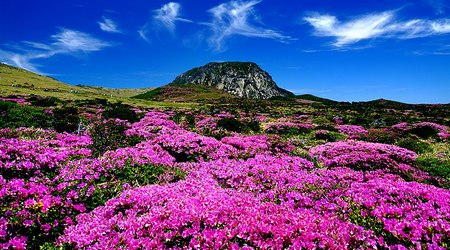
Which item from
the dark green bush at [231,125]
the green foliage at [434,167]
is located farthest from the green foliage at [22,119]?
the green foliage at [434,167]

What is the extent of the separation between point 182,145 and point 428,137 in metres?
26.1

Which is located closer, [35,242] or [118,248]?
[118,248]

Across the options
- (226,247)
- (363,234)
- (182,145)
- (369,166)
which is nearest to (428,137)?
(369,166)

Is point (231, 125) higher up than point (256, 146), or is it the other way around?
point (231, 125)

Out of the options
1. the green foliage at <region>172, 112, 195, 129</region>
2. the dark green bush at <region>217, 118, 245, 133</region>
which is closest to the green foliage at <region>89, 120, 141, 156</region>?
the dark green bush at <region>217, 118, 245, 133</region>

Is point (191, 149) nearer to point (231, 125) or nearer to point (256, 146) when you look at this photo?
point (256, 146)

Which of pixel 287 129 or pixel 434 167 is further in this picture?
pixel 287 129

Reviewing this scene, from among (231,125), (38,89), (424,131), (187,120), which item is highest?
(38,89)

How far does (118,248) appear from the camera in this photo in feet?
16.0

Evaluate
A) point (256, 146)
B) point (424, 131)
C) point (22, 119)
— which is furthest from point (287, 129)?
point (22, 119)

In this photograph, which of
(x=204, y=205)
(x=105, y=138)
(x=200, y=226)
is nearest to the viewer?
(x=200, y=226)

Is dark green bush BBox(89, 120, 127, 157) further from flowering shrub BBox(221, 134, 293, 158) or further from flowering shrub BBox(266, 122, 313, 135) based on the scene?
flowering shrub BBox(266, 122, 313, 135)

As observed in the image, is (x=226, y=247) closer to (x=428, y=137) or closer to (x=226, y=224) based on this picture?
(x=226, y=224)

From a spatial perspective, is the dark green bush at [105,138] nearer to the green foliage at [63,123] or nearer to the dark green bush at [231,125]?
the green foliage at [63,123]
